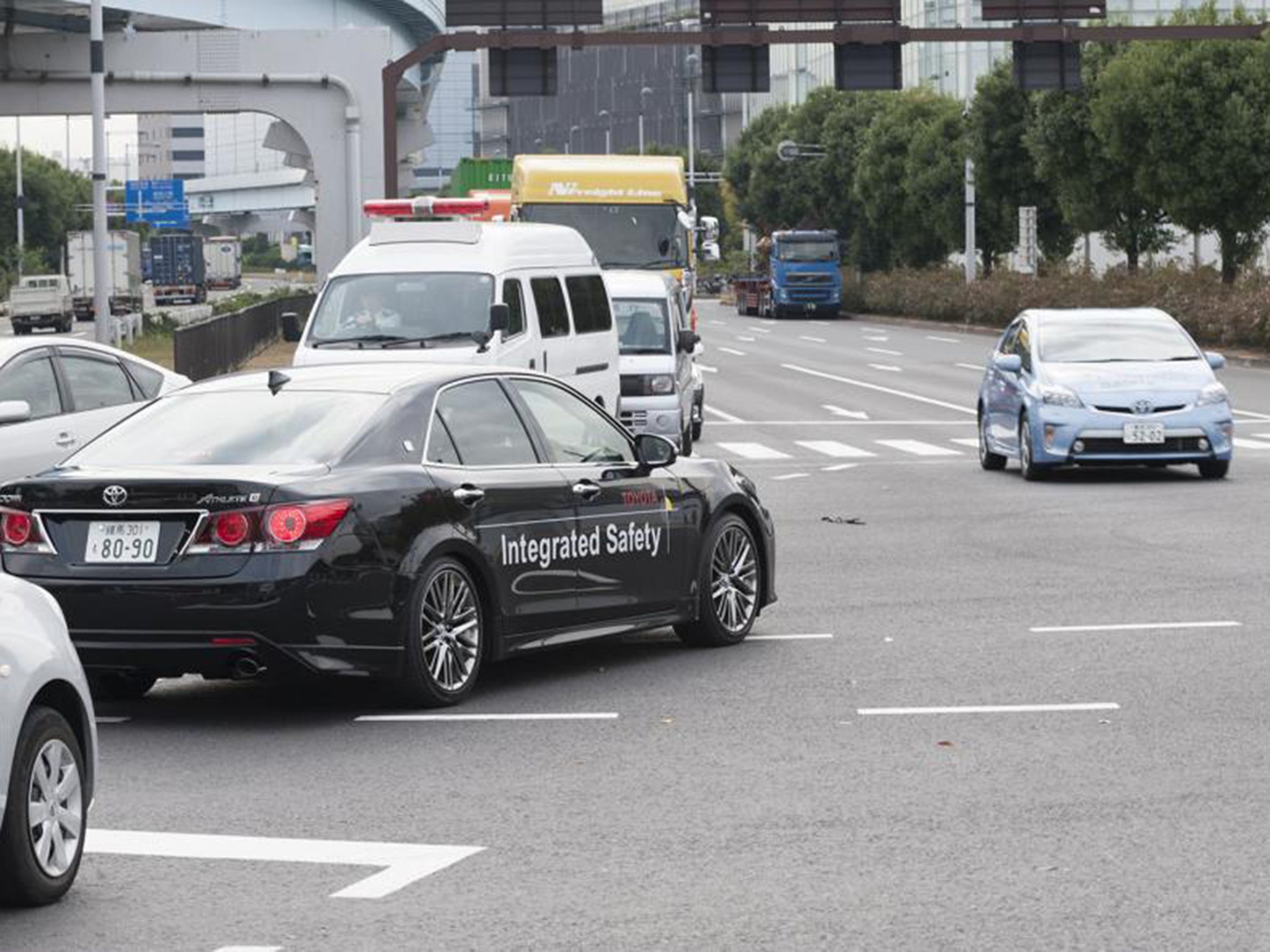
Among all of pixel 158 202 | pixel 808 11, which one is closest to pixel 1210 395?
pixel 808 11

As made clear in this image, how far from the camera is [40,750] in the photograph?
23.1ft

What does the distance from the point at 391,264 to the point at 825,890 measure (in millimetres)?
16147

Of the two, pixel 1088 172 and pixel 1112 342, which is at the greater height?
pixel 1088 172

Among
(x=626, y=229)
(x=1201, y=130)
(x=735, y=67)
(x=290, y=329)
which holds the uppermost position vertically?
(x=735, y=67)

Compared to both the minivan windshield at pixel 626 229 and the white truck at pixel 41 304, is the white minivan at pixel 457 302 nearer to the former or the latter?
the minivan windshield at pixel 626 229

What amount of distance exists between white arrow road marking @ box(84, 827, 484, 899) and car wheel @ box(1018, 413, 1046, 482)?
615 inches

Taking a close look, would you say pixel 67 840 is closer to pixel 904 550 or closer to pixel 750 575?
pixel 750 575

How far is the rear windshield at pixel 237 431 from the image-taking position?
35.1 feet

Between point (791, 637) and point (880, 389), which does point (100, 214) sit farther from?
point (791, 637)

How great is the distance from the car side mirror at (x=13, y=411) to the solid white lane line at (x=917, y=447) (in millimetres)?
13690

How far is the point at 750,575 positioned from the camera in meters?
12.9

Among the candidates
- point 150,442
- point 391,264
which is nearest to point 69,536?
point 150,442

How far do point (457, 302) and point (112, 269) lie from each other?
80.5m

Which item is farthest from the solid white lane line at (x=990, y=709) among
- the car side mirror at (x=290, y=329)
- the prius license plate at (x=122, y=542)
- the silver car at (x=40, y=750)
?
the car side mirror at (x=290, y=329)
